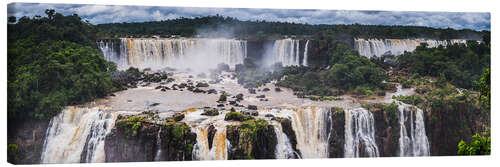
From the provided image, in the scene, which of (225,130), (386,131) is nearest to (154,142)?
(225,130)

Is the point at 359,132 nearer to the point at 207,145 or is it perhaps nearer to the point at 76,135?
the point at 207,145

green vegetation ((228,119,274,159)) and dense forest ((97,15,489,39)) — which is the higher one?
dense forest ((97,15,489,39))

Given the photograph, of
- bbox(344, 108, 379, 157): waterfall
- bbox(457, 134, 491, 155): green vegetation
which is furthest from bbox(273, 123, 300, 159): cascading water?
bbox(457, 134, 491, 155): green vegetation

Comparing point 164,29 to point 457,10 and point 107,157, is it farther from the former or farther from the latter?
point 457,10

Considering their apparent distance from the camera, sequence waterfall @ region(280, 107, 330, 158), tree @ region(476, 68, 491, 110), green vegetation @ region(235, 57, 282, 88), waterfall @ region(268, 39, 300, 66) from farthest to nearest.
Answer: waterfall @ region(268, 39, 300, 66) < green vegetation @ region(235, 57, 282, 88) < waterfall @ region(280, 107, 330, 158) < tree @ region(476, 68, 491, 110)

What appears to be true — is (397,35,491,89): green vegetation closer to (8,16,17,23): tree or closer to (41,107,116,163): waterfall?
(41,107,116,163): waterfall
